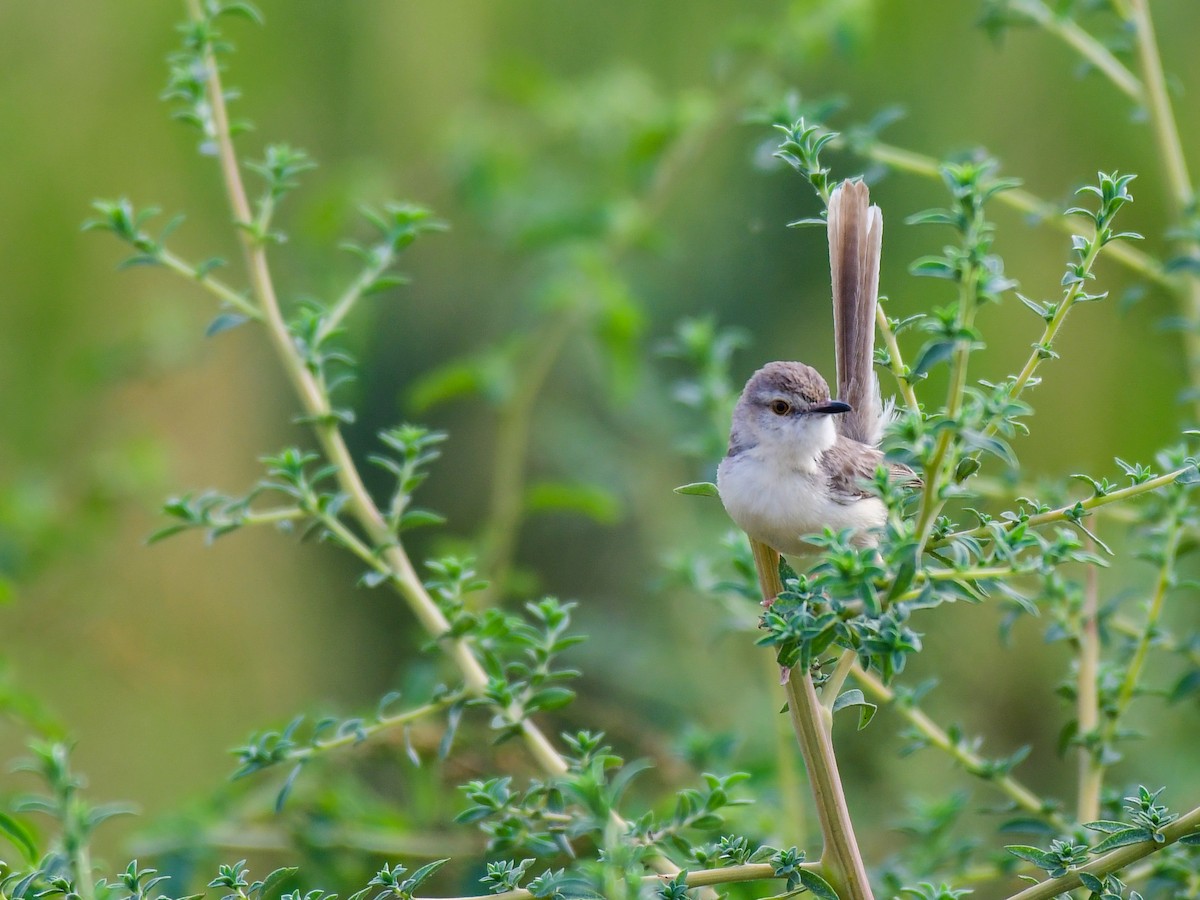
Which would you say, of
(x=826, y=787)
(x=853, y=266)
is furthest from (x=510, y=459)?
(x=826, y=787)

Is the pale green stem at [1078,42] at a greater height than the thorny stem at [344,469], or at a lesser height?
greater

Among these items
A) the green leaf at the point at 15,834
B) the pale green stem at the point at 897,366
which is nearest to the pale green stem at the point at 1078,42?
the pale green stem at the point at 897,366

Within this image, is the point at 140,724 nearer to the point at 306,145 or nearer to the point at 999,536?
the point at 306,145

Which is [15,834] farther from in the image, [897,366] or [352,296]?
[897,366]

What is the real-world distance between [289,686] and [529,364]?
104 inches

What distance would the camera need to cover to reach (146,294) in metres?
5.24

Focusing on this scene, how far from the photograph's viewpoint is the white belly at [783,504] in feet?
5.07

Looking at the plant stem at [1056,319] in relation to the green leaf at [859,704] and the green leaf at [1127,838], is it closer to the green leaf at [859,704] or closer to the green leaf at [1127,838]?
the green leaf at [859,704]

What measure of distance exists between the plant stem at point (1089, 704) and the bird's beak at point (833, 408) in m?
0.41

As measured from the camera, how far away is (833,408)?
186 centimetres

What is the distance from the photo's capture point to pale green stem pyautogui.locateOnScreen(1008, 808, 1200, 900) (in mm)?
1138

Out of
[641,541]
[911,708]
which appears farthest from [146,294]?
[911,708]

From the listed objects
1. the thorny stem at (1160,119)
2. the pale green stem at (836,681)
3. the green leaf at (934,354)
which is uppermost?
the thorny stem at (1160,119)

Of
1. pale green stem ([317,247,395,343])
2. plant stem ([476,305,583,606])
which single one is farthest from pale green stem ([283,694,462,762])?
plant stem ([476,305,583,606])
